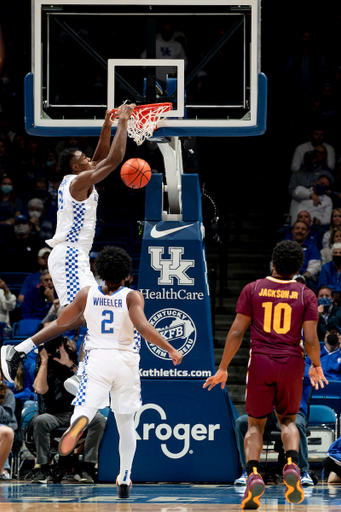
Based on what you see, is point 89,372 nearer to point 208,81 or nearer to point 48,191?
point 48,191

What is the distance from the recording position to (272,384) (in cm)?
605

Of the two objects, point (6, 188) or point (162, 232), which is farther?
point (6, 188)

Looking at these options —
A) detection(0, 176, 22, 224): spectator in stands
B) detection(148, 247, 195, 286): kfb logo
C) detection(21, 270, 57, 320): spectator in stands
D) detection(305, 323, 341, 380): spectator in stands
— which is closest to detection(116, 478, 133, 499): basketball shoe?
detection(148, 247, 195, 286): kfb logo

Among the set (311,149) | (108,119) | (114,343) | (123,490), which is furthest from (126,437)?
(311,149)

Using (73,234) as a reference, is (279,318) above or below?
below

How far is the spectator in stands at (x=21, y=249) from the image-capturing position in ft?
43.7

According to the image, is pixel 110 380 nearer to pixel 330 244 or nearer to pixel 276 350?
pixel 276 350

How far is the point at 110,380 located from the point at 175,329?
214 centimetres

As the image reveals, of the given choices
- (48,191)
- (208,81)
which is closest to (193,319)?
(48,191)

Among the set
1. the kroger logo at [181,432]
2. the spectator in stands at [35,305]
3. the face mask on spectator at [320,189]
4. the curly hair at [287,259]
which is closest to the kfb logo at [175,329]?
the kroger logo at [181,432]

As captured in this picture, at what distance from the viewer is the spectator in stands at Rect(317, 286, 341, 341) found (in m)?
10.8

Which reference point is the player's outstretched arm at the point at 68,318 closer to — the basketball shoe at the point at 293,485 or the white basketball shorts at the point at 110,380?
the white basketball shorts at the point at 110,380

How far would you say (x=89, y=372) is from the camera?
241 inches

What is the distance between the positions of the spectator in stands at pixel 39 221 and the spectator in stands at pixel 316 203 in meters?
4.26
